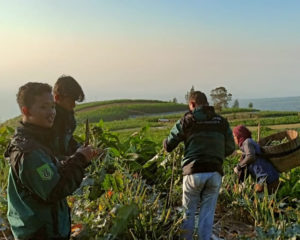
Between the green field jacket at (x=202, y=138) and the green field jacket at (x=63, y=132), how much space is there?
137 cm

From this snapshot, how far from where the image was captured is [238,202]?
15.5 ft

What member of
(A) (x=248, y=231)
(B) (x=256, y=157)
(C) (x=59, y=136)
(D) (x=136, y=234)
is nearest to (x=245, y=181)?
(B) (x=256, y=157)

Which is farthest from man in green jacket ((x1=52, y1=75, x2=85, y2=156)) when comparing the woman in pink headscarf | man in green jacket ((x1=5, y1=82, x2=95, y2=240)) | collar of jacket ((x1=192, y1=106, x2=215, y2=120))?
the woman in pink headscarf

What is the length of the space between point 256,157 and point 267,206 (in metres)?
0.78

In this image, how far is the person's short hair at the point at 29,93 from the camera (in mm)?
2443

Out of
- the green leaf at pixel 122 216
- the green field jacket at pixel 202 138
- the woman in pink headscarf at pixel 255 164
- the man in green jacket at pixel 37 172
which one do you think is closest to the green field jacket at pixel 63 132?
the man in green jacket at pixel 37 172

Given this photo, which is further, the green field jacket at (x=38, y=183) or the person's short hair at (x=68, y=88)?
the person's short hair at (x=68, y=88)

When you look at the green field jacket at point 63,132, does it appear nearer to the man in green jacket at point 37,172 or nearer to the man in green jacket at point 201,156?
the man in green jacket at point 37,172

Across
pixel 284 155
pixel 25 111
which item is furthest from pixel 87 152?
pixel 284 155

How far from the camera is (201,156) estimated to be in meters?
4.16

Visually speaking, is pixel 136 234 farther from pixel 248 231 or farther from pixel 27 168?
A: pixel 27 168

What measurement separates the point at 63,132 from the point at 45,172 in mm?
666

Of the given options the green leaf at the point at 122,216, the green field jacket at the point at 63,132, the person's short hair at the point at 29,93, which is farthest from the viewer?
the green leaf at the point at 122,216

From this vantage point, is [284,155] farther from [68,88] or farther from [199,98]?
[68,88]
